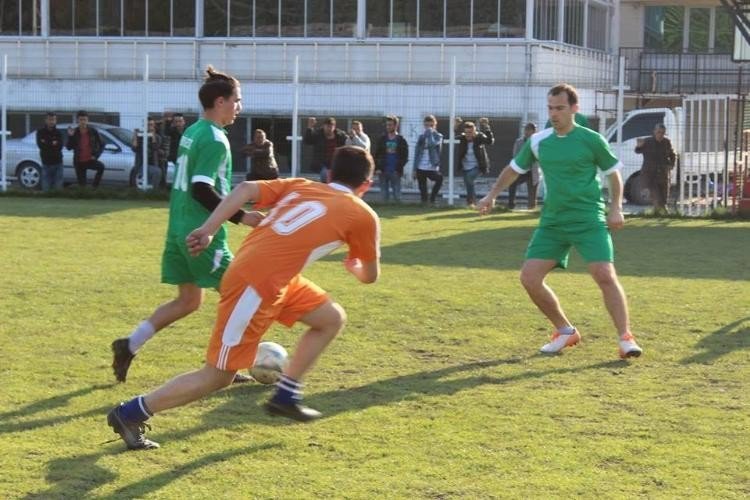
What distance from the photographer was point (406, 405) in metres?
7.28

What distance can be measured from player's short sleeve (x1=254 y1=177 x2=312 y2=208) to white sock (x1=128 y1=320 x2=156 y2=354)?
1.80 metres

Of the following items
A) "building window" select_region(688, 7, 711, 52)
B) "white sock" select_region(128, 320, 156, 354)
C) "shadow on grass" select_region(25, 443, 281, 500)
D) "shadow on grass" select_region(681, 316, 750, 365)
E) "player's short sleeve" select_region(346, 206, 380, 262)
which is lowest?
"shadow on grass" select_region(25, 443, 281, 500)

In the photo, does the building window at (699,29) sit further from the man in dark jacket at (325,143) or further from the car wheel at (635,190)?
the man in dark jacket at (325,143)

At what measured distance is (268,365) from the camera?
7652mm

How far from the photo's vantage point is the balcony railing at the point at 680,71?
131 ft

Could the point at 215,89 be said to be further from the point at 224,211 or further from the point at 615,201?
the point at 615,201

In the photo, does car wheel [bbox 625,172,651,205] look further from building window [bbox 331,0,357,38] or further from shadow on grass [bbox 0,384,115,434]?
shadow on grass [bbox 0,384,115,434]

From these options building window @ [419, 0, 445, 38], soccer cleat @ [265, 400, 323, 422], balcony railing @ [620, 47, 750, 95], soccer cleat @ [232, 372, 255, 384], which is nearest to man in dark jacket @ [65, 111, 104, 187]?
building window @ [419, 0, 445, 38]

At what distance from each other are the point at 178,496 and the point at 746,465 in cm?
268

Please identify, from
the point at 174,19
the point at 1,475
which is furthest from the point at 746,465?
the point at 174,19

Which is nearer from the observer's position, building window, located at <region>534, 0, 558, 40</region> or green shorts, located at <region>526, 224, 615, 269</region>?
green shorts, located at <region>526, 224, 615, 269</region>

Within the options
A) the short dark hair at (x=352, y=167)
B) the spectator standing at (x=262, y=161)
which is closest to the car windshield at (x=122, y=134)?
the spectator standing at (x=262, y=161)

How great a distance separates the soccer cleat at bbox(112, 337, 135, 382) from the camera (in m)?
7.63

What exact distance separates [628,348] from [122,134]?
18878 mm
